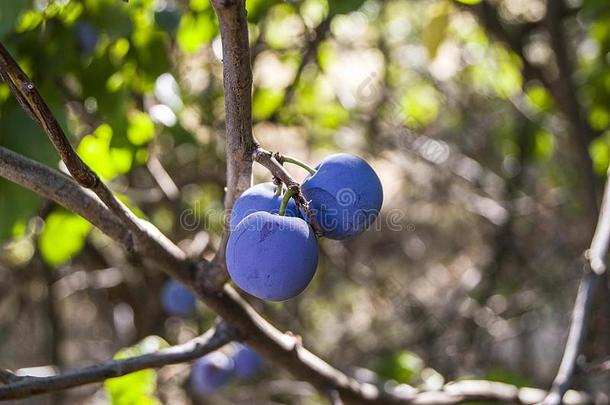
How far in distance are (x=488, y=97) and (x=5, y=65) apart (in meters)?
2.41

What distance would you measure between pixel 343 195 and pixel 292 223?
0.28 feet

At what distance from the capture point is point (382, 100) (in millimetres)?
2768

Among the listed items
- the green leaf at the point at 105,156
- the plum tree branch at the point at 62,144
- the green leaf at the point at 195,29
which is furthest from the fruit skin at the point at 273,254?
the green leaf at the point at 195,29

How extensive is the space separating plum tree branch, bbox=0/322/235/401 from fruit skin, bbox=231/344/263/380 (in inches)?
37.7

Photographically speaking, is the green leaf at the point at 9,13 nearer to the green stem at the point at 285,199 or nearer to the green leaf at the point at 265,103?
the green stem at the point at 285,199

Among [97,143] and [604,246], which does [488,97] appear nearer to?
[604,246]

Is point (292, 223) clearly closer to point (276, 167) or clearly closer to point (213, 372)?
point (276, 167)

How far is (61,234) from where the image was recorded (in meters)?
1.62

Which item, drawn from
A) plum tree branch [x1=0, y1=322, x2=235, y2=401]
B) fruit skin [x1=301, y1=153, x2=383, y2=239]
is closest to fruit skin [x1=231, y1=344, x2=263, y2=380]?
plum tree branch [x1=0, y1=322, x2=235, y2=401]

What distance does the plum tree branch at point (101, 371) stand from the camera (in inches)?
34.9

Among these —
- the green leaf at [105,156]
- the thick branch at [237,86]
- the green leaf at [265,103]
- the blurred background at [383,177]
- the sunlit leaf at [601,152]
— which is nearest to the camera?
the thick branch at [237,86]

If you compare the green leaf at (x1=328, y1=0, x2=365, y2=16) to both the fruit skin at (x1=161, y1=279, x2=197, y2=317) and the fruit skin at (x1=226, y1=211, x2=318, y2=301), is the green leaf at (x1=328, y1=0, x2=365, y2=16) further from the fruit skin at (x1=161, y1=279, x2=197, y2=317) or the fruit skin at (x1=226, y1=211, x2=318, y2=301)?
the fruit skin at (x1=161, y1=279, x2=197, y2=317)

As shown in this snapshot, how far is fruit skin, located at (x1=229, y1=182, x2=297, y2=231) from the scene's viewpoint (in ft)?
2.81

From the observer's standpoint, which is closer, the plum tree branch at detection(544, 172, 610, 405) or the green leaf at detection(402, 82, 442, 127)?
the plum tree branch at detection(544, 172, 610, 405)
